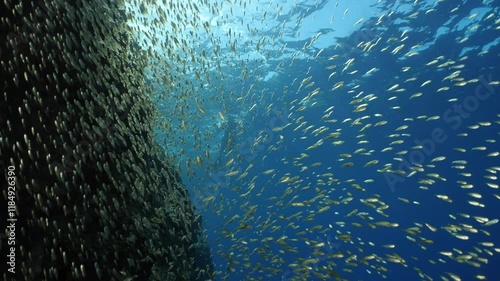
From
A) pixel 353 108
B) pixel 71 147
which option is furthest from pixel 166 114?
pixel 353 108

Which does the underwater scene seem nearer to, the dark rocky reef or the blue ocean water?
the dark rocky reef

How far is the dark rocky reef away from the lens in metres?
5.29

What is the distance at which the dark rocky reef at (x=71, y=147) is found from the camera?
208 inches

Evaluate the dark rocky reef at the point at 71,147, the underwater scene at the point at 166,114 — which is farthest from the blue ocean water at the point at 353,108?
the dark rocky reef at the point at 71,147

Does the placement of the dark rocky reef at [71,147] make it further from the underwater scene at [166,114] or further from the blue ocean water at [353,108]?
the blue ocean water at [353,108]

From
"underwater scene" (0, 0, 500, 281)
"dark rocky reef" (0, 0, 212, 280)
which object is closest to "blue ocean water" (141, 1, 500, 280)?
"underwater scene" (0, 0, 500, 281)

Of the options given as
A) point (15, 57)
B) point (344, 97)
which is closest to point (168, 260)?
point (15, 57)

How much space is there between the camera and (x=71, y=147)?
587 centimetres

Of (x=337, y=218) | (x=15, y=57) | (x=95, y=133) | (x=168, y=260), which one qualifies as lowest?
(x=168, y=260)

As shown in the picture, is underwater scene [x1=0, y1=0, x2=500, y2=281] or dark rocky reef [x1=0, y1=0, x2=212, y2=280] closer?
dark rocky reef [x1=0, y1=0, x2=212, y2=280]

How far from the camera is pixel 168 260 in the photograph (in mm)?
8086

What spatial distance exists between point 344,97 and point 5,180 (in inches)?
913

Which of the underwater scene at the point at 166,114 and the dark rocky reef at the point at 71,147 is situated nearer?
the dark rocky reef at the point at 71,147

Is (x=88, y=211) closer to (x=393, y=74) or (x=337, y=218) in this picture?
(x=393, y=74)
